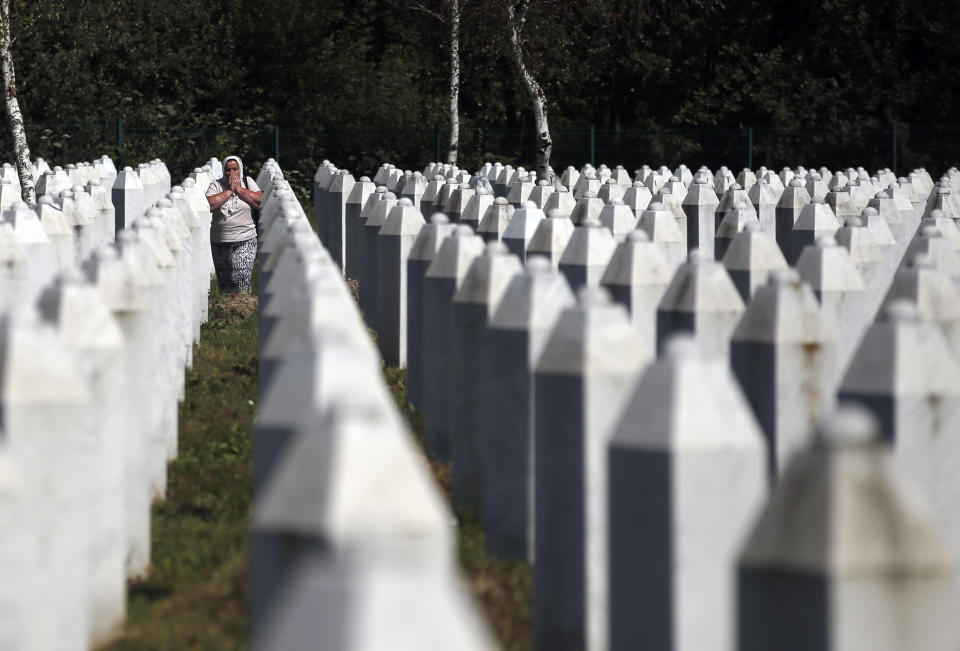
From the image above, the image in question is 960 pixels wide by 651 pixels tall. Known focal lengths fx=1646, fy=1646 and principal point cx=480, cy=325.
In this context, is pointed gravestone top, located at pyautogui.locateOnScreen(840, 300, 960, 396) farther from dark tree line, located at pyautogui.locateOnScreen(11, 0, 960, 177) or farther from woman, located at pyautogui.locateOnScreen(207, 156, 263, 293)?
dark tree line, located at pyautogui.locateOnScreen(11, 0, 960, 177)

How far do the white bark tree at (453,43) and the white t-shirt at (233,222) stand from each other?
16914mm

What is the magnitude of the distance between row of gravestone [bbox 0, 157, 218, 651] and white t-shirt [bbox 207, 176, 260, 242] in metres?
6.95

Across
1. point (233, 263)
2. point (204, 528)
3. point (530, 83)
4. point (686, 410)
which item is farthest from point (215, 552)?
point (530, 83)

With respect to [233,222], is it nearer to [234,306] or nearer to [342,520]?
[234,306]

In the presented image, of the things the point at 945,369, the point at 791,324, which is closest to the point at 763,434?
the point at 791,324

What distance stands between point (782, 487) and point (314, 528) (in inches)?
36.7

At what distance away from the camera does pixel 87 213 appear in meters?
12.1

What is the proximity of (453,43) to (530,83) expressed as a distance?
1894mm

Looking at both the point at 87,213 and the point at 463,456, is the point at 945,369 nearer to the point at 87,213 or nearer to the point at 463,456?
the point at 463,456

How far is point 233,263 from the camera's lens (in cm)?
1540

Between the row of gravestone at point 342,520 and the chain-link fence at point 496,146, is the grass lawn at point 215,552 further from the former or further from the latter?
the chain-link fence at point 496,146

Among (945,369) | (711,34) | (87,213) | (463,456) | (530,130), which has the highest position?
(711,34)

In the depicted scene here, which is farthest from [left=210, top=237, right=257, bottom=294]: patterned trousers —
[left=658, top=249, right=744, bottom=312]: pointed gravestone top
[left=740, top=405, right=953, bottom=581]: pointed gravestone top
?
[left=740, top=405, right=953, bottom=581]: pointed gravestone top

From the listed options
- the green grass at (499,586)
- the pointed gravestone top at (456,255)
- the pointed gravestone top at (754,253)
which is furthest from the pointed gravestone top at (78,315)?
the pointed gravestone top at (754,253)
